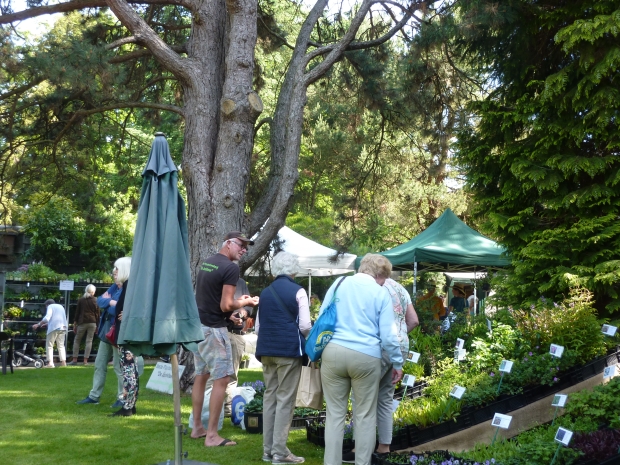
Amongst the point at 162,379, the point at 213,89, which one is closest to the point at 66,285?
the point at 162,379

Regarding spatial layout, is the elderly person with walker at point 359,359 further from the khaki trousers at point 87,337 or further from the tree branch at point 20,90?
the khaki trousers at point 87,337

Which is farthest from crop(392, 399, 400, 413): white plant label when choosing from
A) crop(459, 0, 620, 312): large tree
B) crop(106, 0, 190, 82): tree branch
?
crop(106, 0, 190, 82): tree branch

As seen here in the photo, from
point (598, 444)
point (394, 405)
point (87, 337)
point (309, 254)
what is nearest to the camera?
point (598, 444)

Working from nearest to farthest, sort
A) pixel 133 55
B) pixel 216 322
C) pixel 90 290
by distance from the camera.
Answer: pixel 216 322 → pixel 133 55 → pixel 90 290

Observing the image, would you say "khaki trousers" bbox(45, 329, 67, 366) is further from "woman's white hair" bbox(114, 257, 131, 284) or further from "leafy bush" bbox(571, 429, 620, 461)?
"leafy bush" bbox(571, 429, 620, 461)

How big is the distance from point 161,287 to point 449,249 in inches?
358

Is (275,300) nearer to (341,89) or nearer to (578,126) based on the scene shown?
(578,126)

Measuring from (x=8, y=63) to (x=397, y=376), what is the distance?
22.5ft

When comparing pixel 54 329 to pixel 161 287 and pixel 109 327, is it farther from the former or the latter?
pixel 161 287


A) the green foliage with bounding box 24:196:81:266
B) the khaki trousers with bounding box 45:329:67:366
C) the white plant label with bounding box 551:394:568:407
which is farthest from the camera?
the green foliage with bounding box 24:196:81:266

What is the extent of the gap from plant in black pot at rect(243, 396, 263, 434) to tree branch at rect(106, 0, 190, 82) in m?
5.03

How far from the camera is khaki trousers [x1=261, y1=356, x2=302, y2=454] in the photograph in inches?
239

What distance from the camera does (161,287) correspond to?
5051mm

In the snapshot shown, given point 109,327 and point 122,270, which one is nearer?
point 122,270
